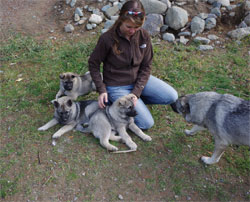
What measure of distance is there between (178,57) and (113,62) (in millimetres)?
2765

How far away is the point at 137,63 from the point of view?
12.7 feet

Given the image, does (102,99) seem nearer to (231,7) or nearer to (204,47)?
(204,47)

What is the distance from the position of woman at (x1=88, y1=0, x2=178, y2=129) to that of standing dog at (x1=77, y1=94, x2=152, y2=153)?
166 mm

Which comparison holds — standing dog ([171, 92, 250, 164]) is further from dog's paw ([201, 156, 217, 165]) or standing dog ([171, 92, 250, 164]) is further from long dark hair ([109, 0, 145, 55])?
long dark hair ([109, 0, 145, 55])

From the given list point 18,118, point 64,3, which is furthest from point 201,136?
point 64,3

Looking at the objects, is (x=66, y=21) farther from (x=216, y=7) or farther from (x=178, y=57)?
(x=216, y=7)

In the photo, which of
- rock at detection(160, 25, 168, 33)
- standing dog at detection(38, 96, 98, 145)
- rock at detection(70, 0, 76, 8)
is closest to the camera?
standing dog at detection(38, 96, 98, 145)

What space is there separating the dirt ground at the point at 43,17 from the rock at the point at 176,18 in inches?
18.5

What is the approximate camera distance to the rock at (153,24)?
22.0 feet

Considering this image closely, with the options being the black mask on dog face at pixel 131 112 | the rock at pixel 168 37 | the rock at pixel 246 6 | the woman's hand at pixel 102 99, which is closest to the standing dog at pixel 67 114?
the woman's hand at pixel 102 99

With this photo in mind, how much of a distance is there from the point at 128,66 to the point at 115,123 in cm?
103

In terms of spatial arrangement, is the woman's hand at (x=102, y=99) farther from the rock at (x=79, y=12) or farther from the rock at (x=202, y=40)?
the rock at (x=79, y=12)

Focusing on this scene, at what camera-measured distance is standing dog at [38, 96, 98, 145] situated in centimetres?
395

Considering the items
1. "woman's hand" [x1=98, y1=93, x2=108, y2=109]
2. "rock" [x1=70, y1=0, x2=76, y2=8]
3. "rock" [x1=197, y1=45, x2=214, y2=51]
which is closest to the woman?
"woman's hand" [x1=98, y1=93, x2=108, y2=109]
